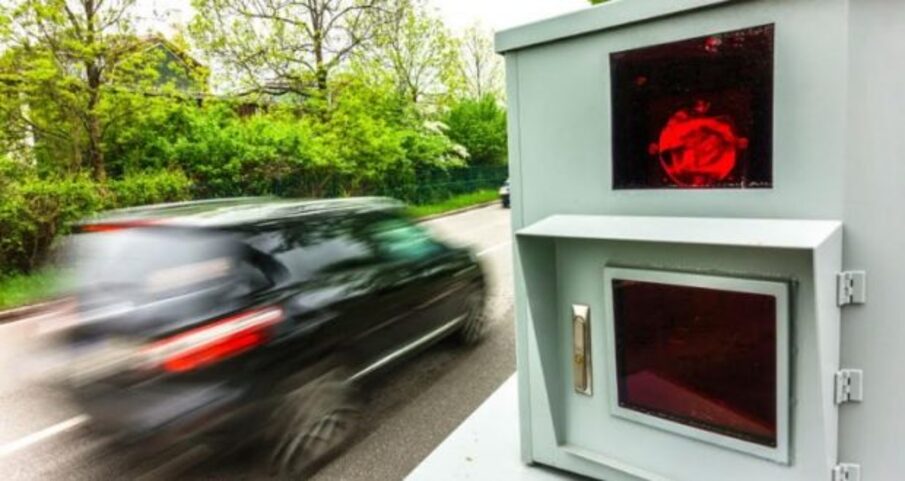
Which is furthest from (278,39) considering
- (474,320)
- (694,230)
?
(694,230)

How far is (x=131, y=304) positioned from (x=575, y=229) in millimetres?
2621

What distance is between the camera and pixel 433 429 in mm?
3982

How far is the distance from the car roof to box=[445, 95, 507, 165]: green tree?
943 inches

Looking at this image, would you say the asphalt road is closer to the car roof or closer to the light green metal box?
the car roof

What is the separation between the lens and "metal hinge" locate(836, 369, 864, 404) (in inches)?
63.3

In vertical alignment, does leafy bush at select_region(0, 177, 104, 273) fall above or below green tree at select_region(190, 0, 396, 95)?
below

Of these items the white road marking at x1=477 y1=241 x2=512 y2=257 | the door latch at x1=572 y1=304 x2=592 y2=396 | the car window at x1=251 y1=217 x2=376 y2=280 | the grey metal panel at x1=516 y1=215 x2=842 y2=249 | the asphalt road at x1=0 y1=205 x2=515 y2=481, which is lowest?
the asphalt road at x1=0 y1=205 x2=515 y2=481

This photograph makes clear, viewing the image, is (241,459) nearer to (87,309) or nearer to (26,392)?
(87,309)

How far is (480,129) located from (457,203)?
7.27 meters

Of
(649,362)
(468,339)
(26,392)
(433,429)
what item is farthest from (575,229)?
(26,392)

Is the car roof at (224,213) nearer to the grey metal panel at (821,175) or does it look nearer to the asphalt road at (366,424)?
the asphalt road at (366,424)

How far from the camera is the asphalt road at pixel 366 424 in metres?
3.43

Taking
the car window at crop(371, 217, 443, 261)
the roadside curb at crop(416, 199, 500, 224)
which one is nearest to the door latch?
the car window at crop(371, 217, 443, 261)

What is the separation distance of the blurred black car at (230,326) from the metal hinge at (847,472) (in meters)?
2.79
